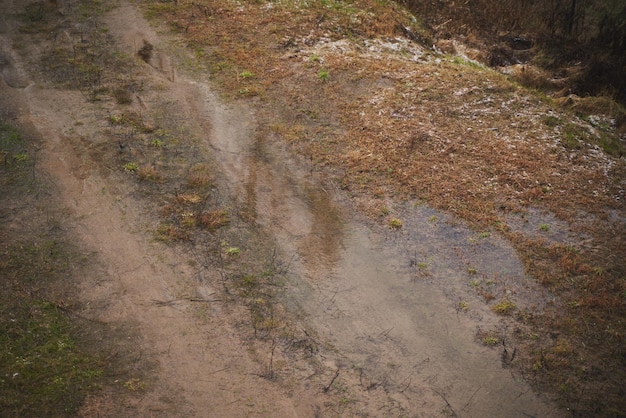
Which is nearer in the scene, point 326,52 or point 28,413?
point 28,413

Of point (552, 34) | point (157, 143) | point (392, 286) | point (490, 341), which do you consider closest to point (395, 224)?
point (392, 286)

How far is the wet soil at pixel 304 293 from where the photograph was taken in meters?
8.14

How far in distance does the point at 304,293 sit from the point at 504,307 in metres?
3.90

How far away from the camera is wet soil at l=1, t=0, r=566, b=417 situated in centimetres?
814

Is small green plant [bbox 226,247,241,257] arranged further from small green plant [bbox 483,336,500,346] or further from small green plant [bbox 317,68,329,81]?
small green plant [bbox 317,68,329,81]

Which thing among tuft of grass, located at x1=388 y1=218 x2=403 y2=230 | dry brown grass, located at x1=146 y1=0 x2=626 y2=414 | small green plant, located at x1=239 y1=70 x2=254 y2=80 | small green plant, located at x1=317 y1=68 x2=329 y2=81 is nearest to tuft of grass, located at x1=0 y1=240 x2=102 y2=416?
dry brown grass, located at x1=146 y1=0 x2=626 y2=414

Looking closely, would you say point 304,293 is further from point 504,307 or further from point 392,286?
point 504,307

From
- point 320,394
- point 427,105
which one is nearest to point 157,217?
point 320,394

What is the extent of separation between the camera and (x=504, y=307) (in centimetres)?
962

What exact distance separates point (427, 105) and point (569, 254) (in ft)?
21.3

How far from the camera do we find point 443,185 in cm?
1246

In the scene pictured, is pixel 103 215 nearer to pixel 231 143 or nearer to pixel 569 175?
pixel 231 143

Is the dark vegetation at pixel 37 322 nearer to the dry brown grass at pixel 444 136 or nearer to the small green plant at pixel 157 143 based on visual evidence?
the small green plant at pixel 157 143

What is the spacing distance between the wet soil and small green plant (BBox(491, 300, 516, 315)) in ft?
0.58
